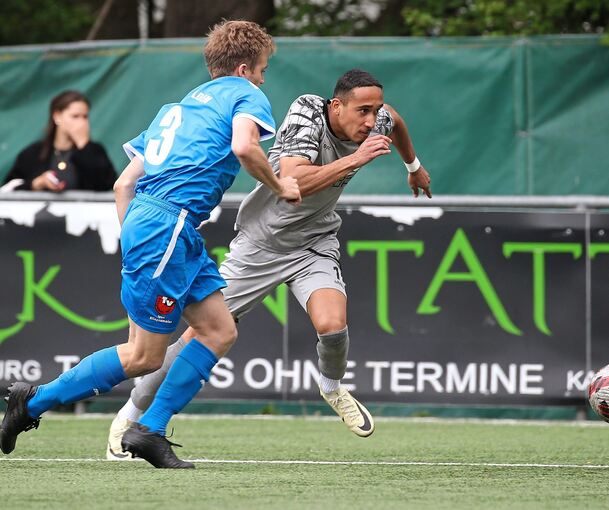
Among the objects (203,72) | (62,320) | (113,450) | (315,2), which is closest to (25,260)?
(62,320)

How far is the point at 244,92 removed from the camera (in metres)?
6.45

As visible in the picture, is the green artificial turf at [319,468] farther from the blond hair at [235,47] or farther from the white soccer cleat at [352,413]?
the blond hair at [235,47]

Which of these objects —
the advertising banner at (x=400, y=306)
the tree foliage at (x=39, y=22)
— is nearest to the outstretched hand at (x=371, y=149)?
the advertising banner at (x=400, y=306)

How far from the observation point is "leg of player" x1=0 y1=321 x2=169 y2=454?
6562 mm

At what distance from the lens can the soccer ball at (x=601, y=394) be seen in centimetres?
677

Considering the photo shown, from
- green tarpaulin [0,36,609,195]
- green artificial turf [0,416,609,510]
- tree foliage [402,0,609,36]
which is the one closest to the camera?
green artificial turf [0,416,609,510]

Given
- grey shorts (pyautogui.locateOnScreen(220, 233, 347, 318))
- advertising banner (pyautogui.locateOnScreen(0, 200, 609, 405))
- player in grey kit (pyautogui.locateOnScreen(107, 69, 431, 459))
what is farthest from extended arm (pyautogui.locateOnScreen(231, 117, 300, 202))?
advertising banner (pyautogui.locateOnScreen(0, 200, 609, 405))

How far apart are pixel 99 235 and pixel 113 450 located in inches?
115

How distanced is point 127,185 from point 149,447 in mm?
1191

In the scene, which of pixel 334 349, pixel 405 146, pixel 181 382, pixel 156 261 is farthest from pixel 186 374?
pixel 405 146

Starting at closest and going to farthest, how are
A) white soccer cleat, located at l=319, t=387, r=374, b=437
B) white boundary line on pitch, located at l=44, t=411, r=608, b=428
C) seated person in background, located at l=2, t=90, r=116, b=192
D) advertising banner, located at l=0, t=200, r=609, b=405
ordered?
white soccer cleat, located at l=319, t=387, r=374, b=437 → advertising banner, located at l=0, t=200, r=609, b=405 → white boundary line on pitch, located at l=44, t=411, r=608, b=428 → seated person in background, located at l=2, t=90, r=116, b=192

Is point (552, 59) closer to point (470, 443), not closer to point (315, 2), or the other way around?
point (470, 443)

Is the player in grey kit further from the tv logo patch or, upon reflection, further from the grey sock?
the tv logo patch

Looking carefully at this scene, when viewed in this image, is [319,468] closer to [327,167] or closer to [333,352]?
[333,352]
